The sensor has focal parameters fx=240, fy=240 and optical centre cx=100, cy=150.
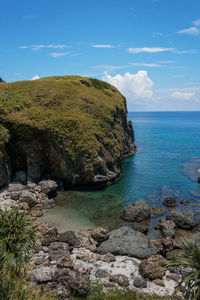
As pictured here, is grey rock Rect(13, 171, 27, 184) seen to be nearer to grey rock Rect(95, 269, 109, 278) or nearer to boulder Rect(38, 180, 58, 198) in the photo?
boulder Rect(38, 180, 58, 198)

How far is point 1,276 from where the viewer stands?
48.4ft

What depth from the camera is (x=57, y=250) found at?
80.6ft

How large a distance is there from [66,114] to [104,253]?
29.5 m

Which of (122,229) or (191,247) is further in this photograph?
(122,229)

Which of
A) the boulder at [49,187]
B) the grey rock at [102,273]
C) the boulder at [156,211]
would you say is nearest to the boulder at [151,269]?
the grey rock at [102,273]

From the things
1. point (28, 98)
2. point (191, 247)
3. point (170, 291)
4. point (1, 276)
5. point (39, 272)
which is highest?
point (28, 98)

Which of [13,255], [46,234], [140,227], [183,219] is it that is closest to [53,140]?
[46,234]

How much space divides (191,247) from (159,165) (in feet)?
181

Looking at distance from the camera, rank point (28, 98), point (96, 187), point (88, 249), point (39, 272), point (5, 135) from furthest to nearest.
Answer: point (28, 98) → point (96, 187) → point (5, 135) → point (88, 249) → point (39, 272)

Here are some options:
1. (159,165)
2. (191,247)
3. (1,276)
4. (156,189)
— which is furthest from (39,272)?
(159,165)

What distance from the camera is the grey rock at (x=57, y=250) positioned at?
23678mm

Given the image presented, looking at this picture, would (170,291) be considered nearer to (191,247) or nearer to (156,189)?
(191,247)

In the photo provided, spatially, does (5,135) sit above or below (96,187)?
above

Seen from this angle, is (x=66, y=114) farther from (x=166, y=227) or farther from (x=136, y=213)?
(x=166, y=227)
